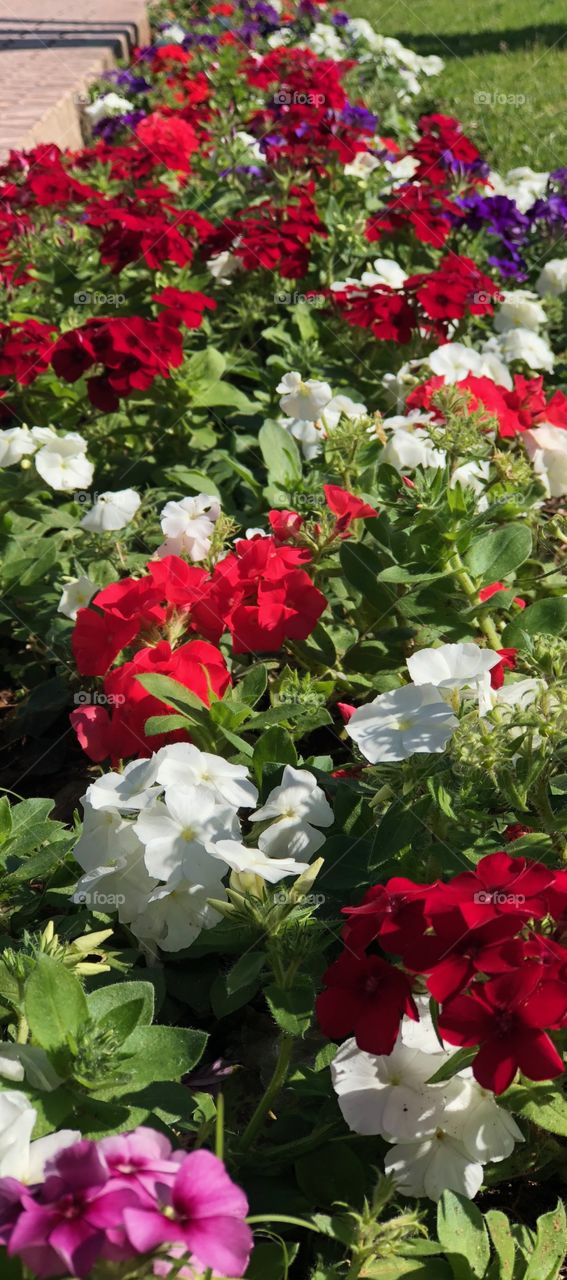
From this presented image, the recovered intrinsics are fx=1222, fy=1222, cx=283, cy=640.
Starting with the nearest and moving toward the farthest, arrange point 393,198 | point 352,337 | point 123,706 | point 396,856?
point 396,856 < point 123,706 < point 352,337 < point 393,198

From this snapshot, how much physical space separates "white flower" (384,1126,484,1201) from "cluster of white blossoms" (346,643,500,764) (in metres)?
0.45

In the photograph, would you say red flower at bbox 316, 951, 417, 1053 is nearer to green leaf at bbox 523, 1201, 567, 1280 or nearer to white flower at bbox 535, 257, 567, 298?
green leaf at bbox 523, 1201, 567, 1280

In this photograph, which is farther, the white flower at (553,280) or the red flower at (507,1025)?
the white flower at (553,280)

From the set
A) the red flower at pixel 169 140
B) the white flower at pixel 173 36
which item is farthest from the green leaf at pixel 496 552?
the white flower at pixel 173 36

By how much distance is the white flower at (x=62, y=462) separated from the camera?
8.61ft

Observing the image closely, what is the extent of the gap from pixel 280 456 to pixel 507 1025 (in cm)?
172

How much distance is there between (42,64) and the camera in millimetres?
8258

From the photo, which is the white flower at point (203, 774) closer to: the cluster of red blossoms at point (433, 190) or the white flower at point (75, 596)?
the white flower at point (75, 596)

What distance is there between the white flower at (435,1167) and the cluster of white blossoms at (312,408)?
1612mm

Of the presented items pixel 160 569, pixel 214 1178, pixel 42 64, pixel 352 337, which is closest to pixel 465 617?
pixel 160 569

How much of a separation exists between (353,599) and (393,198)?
95.9 inches

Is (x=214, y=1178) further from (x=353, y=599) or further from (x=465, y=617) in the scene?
(x=353, y=599)

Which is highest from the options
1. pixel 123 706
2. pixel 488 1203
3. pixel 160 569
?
pixel 160 569

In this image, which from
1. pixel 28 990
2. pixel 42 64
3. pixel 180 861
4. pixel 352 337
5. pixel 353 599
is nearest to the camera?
pixel 28 990
